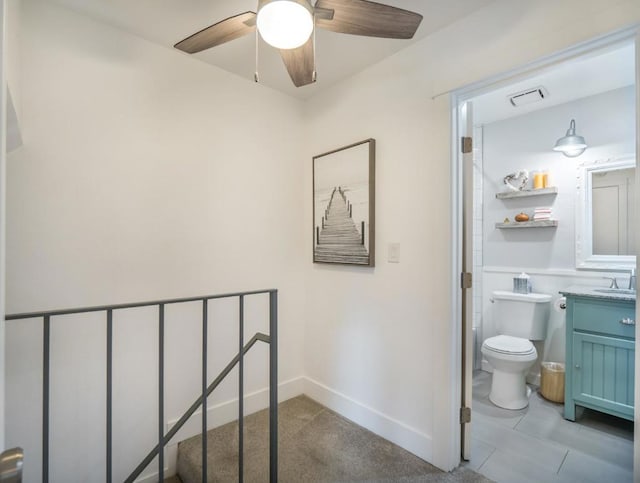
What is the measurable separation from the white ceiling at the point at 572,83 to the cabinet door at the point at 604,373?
1774 millimetres

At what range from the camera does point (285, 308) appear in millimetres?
2637

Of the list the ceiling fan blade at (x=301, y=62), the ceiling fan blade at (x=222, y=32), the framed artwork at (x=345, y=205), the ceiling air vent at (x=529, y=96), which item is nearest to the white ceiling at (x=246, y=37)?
the ceiling fan blade at (x=222, y=32)

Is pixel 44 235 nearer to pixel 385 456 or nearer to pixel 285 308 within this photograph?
pixel 285 308

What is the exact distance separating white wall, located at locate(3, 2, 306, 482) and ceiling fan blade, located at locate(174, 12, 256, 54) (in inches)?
24.2

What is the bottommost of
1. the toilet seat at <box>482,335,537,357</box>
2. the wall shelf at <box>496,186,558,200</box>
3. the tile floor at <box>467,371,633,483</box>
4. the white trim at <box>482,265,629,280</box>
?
the tile floor at <box>467,371,633,483</box>

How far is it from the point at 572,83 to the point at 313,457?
10.3 feet

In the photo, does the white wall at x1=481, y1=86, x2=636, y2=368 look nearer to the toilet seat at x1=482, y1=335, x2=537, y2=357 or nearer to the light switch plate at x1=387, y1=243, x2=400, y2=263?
the toilet seat at x1=482, y1=335, x2=537, y2=357

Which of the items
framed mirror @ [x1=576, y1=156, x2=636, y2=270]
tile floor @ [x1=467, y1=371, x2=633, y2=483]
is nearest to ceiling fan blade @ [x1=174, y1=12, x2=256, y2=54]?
tile floor @ [x1=467, y1=371, x2=633, y2=483]

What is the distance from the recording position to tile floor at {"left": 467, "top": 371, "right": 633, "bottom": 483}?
178cm

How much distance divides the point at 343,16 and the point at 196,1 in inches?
32.1

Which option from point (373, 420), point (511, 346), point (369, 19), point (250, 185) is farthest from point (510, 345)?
point (369, 19)

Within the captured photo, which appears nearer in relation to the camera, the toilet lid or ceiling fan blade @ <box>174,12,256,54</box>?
ceiling fan blade @ <box>174,12,256,54</box>

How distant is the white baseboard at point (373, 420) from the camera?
74.6 inches

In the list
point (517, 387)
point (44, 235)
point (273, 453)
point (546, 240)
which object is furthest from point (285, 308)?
point (546, 240)
